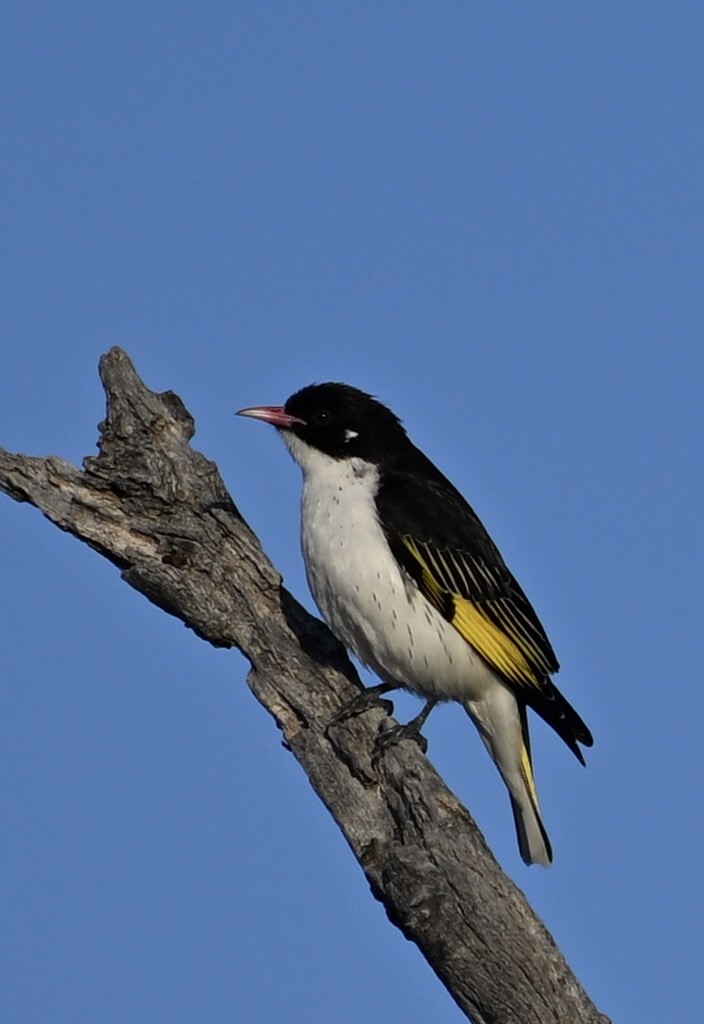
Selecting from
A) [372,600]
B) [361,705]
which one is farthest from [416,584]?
[361,705]

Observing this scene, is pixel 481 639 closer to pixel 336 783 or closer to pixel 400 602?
pixel 400 602

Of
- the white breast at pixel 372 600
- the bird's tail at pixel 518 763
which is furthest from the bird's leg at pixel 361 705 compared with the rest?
the bird's tail at pixel 518 763

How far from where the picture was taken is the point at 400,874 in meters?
8.77

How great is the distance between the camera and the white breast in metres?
10.6

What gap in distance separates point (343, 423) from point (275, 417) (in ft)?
1.59

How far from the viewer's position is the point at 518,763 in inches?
448

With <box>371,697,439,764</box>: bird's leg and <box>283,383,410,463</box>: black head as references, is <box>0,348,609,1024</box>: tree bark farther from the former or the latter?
<box>283,383,410,463</box>: black head

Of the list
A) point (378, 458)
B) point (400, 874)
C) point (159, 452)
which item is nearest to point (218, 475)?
point (159, 452)

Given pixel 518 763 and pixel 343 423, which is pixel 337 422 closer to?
pixel 343 423

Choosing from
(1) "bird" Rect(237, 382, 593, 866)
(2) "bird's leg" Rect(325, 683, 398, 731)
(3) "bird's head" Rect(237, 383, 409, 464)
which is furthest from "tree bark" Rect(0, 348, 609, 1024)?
(3) "bird's head" Rect(237, 383, 409, 464)

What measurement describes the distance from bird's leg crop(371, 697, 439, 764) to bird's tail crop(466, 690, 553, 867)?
1.66 ft

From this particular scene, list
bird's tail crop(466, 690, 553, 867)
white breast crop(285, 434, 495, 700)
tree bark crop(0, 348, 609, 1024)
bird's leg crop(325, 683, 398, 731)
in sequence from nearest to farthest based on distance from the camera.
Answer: tree bark crop(0, 348, 609, 1024) < bird's leg crop(325, 683, 398, 731) < white breast crop(285, 434, 495, 700) < bird's tail crop(466, 690, 553, 867)

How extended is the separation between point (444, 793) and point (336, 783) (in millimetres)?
653

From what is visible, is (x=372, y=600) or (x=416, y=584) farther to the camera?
(x=416, y=584)
